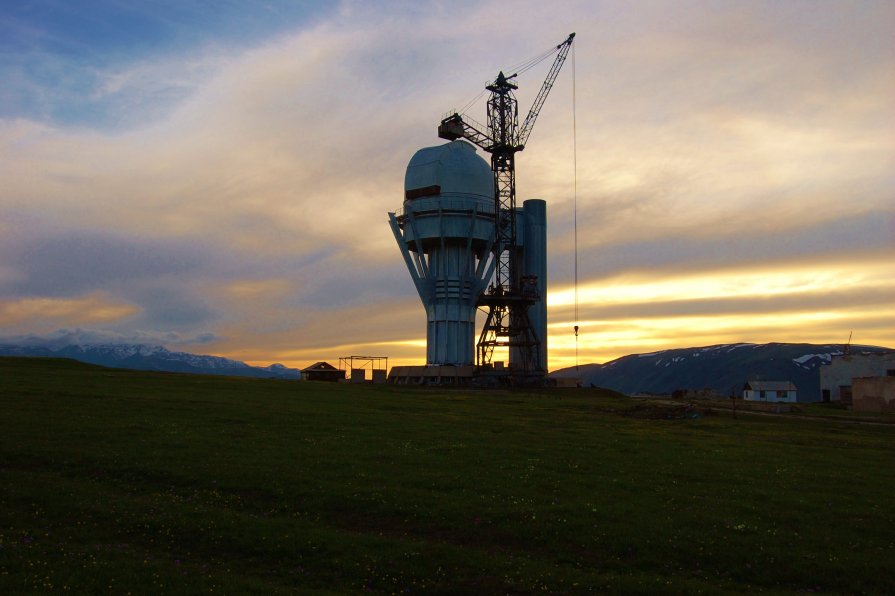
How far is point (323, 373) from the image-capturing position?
113562 mm

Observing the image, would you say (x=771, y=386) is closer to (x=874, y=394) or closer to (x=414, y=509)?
(x=874, y=394)

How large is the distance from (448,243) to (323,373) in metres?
32.0

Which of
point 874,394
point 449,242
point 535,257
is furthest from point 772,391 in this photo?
point 449,242

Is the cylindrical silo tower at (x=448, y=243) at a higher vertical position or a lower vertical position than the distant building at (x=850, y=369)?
higher

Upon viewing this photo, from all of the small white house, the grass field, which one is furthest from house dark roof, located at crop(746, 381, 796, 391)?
the grass field

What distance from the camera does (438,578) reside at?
19625mm

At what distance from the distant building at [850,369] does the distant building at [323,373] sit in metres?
85.5

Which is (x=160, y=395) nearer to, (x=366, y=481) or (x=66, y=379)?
(x=66, y=379)

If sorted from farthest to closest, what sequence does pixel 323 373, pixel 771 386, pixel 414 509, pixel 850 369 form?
pixel 771 386 → pixel 850 369 → pixel 323 373 → pixel 414 509

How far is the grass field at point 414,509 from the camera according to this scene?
19.7 meters

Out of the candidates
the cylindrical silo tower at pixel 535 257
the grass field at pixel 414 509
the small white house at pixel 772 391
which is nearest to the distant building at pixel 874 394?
the small white house at pixel 772 391

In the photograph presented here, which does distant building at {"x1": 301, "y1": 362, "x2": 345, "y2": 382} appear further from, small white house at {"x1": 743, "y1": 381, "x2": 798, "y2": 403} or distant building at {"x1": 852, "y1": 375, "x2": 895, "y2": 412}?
small white house at {"x1": 743, "y1": 381, "x2": 798, "y2": 403}

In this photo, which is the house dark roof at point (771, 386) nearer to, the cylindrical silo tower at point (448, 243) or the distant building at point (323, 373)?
the cylindrical silo tower at point (448, 243)

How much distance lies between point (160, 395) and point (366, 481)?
111 ft
